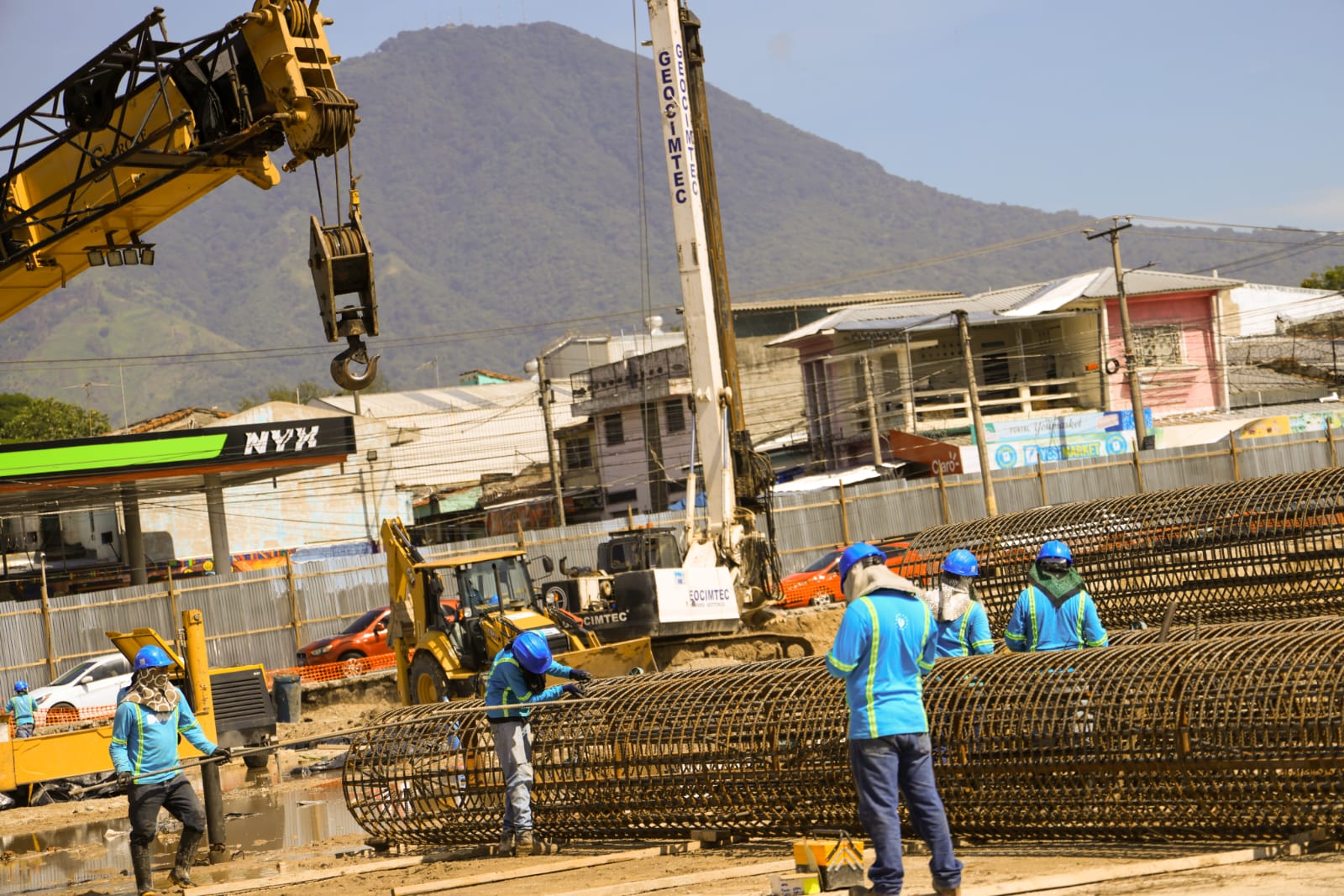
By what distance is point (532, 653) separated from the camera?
10.8 m

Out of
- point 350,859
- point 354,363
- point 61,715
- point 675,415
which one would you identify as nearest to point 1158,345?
point 675,415

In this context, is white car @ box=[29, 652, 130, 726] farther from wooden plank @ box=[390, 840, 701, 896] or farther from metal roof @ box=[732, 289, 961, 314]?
metal roof @ box=[732, 289, 961, 314]

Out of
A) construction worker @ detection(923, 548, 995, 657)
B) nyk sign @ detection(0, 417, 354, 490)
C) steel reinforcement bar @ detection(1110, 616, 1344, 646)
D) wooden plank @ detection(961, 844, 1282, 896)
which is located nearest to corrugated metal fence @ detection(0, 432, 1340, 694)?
nyk sign @ detection(0, 417, 354, 490)

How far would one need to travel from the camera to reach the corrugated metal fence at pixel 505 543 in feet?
95.3

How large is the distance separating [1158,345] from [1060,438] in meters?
7.91

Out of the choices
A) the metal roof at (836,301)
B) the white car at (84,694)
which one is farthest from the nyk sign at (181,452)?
the metal roof at (836,301)

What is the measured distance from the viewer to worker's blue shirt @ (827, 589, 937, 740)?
23.6 feet

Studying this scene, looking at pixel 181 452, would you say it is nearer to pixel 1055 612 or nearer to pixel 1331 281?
pixel 1055 612

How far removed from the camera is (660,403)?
52562mm

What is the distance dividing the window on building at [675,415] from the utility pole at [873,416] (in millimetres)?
6788

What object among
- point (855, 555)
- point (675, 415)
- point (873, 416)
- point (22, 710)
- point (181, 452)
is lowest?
point (22, 710)

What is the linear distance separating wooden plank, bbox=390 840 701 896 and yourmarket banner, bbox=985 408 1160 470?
115ft

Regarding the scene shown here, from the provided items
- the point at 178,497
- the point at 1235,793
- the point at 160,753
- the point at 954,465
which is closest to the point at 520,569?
the point at 160,753

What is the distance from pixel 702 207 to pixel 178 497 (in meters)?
30.2
